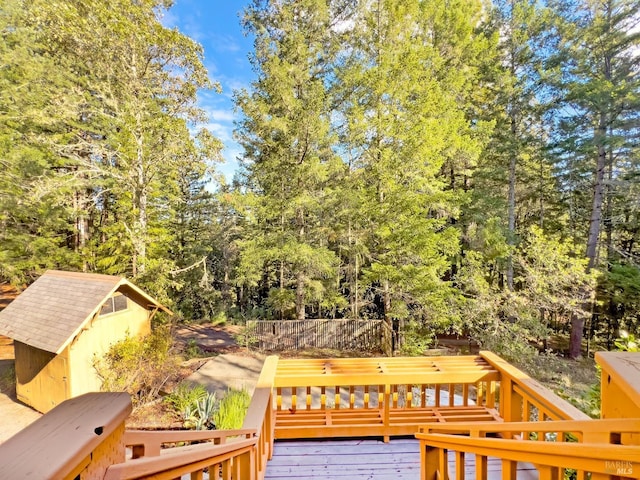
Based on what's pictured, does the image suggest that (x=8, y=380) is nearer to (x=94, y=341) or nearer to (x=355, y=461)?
(x=94, y=341)

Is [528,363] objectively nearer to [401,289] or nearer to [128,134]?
[401,289]

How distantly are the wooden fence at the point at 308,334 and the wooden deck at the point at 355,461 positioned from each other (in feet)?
25.8

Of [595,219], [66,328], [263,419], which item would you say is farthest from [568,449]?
[595,219]

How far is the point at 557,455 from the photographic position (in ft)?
3.00

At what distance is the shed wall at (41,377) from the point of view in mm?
6641

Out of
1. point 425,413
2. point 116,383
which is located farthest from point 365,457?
point 116,383

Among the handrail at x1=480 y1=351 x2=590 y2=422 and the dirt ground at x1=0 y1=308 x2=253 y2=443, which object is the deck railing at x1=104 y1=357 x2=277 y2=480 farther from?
the dirt ground at x1=0 y1=308 x2=253 y2=443

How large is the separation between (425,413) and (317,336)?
7.92m

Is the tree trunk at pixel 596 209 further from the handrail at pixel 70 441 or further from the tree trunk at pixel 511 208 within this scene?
the handrail at pixel 70 441

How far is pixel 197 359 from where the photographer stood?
9836 mm

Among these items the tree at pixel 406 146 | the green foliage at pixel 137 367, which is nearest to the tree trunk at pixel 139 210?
the green foliage at pixel 137 367

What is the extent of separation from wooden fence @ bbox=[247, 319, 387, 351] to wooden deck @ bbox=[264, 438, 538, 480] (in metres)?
7.86

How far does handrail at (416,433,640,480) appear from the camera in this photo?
0.69 m

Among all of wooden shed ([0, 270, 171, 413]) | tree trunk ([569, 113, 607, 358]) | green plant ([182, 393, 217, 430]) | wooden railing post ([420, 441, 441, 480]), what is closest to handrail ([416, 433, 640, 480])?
wooden railing post ([420, 441, 441, 480])
